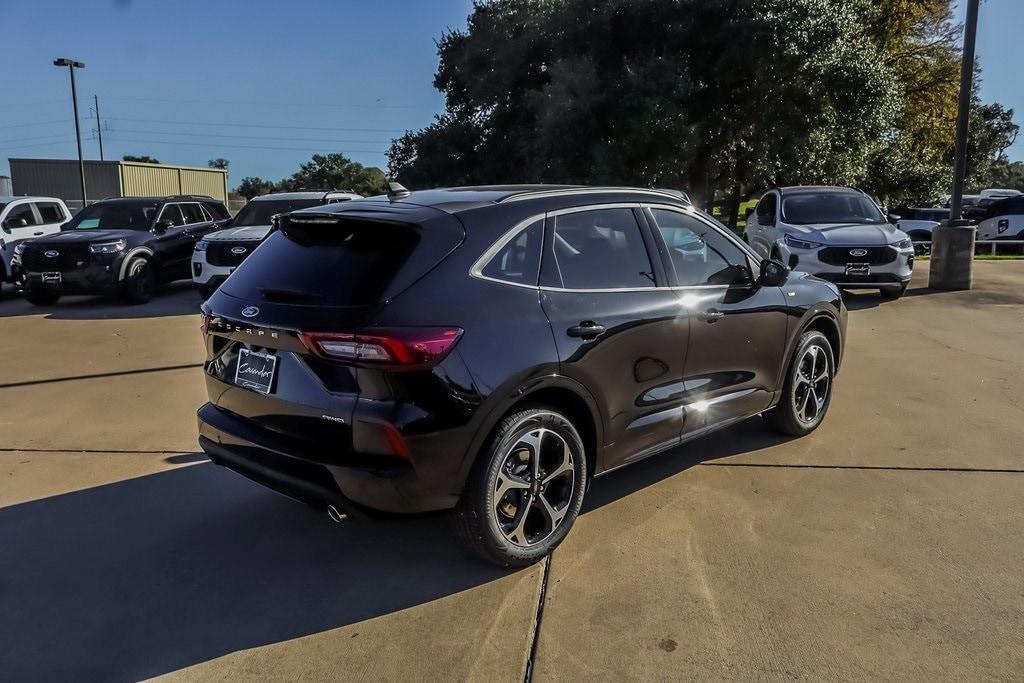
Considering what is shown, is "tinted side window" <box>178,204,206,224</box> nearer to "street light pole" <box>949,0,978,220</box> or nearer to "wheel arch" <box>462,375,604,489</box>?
"wheel arch" <box>462,375,604,489</box>

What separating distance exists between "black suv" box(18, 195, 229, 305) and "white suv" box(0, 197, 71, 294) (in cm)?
117

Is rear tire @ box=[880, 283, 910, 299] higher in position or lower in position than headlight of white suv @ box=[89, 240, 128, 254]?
lower

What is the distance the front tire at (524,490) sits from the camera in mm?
3586

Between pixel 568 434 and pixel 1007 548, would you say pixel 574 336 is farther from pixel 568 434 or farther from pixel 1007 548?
pixel 1007 548

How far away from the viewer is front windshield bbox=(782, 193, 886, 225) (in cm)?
1257

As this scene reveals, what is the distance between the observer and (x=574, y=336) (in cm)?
384

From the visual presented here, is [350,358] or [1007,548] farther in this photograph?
[1007,548]

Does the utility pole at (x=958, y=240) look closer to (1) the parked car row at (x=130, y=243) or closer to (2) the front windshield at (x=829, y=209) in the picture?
(2) the front windshield at (x=829, y=209)

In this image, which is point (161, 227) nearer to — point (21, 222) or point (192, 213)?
point (192, 213)

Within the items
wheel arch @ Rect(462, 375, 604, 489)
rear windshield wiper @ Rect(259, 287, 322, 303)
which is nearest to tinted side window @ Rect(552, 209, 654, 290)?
wheel arch @ Rect(462, 375, 604, 489)

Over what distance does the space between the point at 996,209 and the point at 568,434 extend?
88.2ft

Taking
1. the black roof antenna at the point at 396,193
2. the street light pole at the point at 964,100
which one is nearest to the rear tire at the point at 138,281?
the black roof antenna at the point at 396,193

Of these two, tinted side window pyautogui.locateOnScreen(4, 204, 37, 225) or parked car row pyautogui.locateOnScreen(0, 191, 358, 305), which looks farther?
tinted side window pyautogui.locateOnScreen(4, 204, 37, 225)

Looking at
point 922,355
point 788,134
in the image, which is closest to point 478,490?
point 922,355
